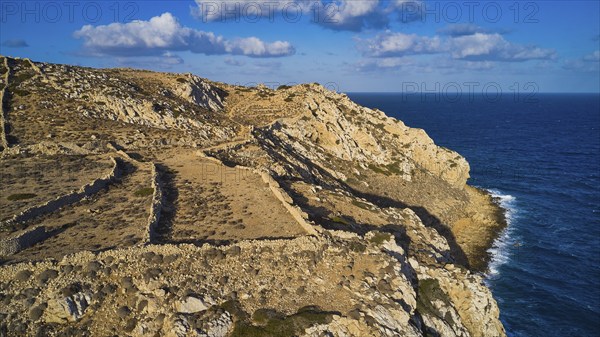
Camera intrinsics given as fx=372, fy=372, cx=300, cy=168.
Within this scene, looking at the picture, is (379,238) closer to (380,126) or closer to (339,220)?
(339,220)

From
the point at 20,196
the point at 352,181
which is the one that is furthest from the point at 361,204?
the point at 20,196

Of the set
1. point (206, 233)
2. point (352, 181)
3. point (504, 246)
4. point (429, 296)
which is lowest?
point (504, 246)

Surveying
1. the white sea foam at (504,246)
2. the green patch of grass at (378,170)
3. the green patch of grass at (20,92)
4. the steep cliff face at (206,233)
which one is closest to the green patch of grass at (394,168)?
the green patch of grass at (378,170)

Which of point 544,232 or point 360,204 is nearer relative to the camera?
point 360,204

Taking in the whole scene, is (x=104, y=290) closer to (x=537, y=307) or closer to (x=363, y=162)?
(x=537, y=307)

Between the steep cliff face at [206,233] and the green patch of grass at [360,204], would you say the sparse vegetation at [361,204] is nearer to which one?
the green patch of grass at [360,204]
